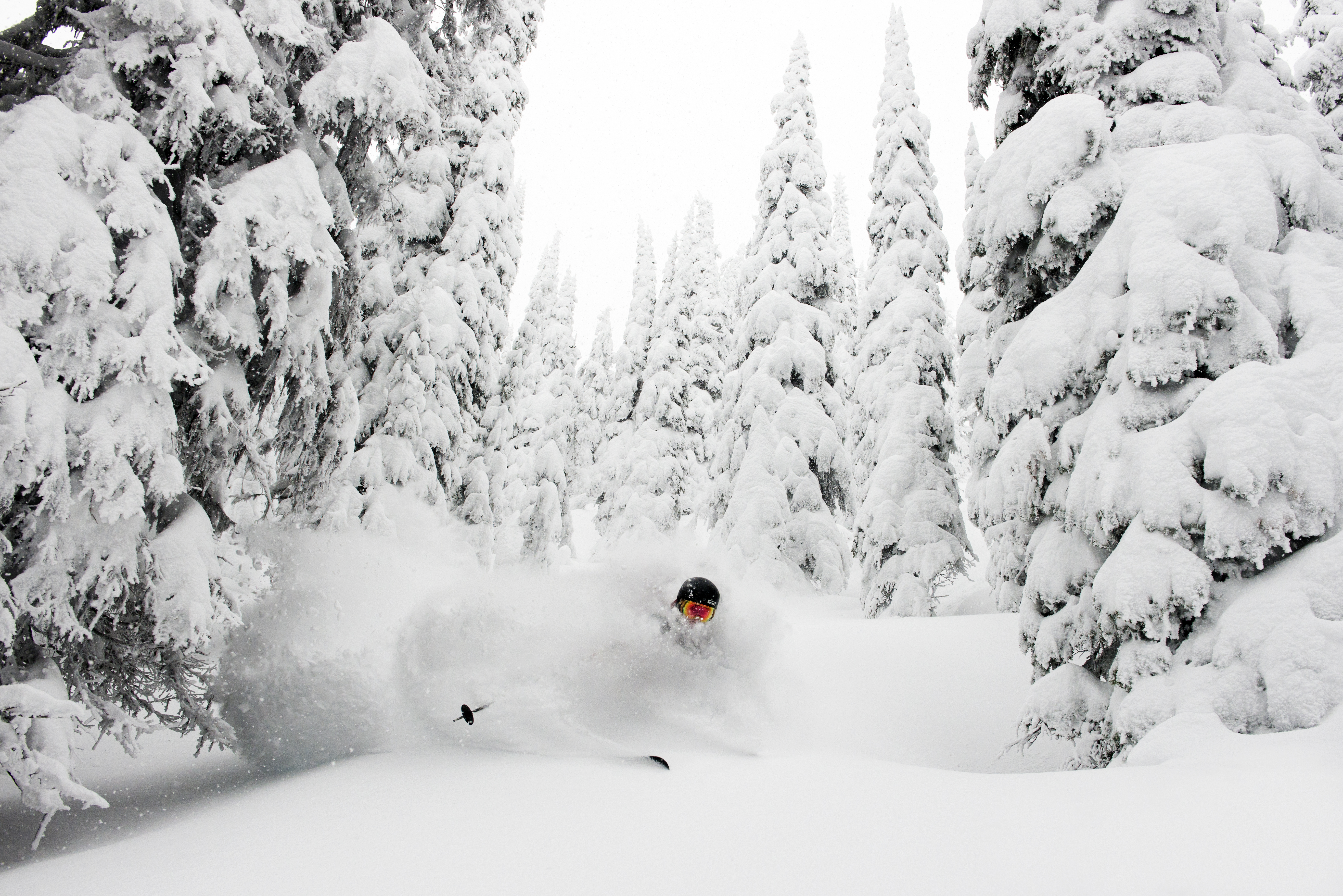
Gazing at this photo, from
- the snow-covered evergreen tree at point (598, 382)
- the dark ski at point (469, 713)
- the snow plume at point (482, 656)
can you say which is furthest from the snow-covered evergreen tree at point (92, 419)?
the snow-covered evergreen tree at point (598, 382)

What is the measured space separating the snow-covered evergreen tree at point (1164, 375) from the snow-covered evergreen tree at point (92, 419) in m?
7.35

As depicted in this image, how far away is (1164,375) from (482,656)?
6675 mm

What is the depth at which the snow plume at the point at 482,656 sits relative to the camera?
6461 millimetres

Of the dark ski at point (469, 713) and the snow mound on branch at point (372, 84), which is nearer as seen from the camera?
the dark ski at point (469, 713)

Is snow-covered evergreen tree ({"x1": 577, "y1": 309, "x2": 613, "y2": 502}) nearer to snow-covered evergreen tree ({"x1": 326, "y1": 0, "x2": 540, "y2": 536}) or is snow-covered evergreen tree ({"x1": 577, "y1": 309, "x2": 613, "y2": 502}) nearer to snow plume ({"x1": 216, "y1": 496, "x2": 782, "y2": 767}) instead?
snow-covered evergreen tree ({"x1": 326, "y1": 0, "x2": 540, "y2": 536})

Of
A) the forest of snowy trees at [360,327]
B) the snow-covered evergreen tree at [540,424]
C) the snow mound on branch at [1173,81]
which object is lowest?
the snow-covered evergreen tree at [540,424]

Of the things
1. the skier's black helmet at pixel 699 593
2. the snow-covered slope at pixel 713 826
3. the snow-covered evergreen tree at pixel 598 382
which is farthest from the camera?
the snow-covered evergreen tree at pixel 598 382

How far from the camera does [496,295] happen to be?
1866 cm

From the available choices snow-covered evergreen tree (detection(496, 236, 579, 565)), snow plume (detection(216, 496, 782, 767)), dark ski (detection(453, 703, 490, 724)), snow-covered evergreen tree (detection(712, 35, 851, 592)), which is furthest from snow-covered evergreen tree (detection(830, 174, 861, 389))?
dark ski (detection(453, 703, 490, 724))

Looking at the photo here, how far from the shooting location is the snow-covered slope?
3.35 m

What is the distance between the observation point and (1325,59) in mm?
14281

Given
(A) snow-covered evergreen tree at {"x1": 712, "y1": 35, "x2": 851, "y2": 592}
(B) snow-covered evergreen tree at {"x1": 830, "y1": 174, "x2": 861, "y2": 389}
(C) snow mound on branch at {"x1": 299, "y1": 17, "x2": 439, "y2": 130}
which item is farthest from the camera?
(B) snow-covered evergreen tree at {"x1": 830, "y1": 174, "x2": 861, "y2": 389}

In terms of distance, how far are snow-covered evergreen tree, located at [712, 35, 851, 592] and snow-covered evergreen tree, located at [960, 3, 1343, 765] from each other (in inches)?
433

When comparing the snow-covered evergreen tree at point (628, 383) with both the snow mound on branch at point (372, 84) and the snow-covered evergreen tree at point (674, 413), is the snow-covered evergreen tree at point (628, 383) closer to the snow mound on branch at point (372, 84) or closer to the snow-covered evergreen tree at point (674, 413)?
the snow-covered evergreen tree at point (674, 413)
